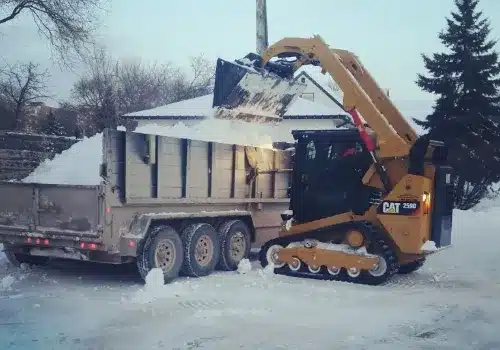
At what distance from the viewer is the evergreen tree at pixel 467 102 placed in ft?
95.5

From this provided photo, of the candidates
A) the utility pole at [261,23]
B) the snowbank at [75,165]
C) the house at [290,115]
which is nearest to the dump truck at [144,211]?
the snowbank at [75,165]

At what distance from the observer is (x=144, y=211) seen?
942cm

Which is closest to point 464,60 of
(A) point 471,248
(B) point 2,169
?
(A) point 471,248

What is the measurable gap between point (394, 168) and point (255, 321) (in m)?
4.07

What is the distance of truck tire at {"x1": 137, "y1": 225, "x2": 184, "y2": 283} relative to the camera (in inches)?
366

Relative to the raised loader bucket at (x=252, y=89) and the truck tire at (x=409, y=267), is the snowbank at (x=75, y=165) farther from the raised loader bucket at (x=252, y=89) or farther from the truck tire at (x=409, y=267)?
the truck tire at (x=409, y=267)

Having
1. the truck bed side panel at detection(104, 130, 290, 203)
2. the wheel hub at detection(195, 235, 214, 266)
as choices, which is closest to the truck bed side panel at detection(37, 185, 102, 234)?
the truck bed side panel at detection(104, 130, 290, 203)

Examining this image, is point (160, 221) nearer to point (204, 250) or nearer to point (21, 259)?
point (204, 250)

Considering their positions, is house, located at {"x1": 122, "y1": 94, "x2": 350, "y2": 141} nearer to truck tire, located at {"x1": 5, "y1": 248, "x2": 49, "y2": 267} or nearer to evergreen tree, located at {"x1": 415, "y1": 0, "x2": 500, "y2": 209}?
evergreen tree, located at {"x1": 415, "y1": 0, "x2": 500, "y2": 209}

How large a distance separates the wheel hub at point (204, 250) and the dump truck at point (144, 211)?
0.02m

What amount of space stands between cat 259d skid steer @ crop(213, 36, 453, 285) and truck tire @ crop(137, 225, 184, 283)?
6.12ft

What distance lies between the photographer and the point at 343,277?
33.0ft

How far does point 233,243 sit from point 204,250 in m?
0.94

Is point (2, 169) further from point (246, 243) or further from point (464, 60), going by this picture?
point (464, 60)
